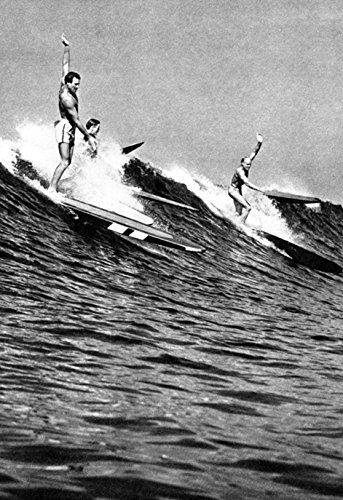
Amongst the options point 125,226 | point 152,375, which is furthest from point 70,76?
point 152,375

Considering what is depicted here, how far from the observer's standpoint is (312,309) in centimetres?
1044

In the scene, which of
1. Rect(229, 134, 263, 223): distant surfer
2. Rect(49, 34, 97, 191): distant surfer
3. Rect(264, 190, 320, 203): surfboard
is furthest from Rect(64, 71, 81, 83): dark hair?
Rect(264, 190, 320, 203): surfboard

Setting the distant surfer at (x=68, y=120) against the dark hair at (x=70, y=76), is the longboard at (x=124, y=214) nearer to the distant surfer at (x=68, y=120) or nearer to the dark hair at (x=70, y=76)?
the distant surfer at (x=68, y=120)

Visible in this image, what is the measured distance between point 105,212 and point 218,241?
14.7 ft

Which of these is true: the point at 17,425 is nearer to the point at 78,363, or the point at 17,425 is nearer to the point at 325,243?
the point at 78,363

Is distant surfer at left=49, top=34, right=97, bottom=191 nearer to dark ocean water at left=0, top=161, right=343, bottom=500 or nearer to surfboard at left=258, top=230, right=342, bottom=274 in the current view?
dark ocean water at left=0, top=161, right=343, bottom=500

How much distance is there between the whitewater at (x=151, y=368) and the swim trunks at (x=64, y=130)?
1.12 m

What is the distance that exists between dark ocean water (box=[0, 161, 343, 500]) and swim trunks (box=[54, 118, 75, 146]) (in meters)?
1.13

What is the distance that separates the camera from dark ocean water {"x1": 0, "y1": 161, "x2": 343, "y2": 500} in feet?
10.6

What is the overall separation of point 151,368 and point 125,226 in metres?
6.13

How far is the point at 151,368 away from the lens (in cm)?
542

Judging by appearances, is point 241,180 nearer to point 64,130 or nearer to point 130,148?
point 130,148

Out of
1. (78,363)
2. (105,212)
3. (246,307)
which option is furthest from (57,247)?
(78,363)

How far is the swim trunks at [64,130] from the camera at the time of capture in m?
11.7
